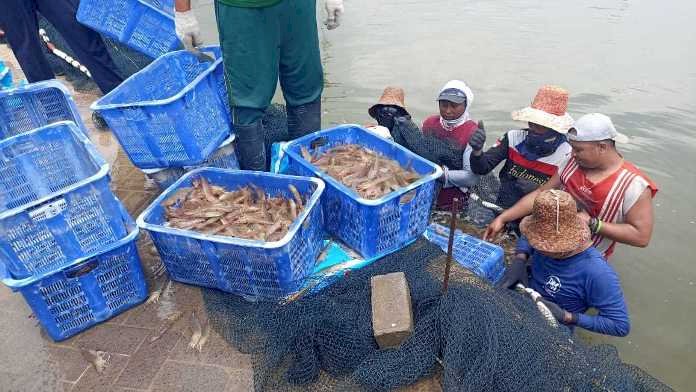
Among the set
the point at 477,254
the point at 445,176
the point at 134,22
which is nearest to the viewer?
the point at 477,254

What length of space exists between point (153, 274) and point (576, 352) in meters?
3.12

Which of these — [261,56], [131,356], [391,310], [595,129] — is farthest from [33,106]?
[595,129]

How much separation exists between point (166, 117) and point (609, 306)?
3669mm

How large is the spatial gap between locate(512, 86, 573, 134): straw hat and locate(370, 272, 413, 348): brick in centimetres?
209

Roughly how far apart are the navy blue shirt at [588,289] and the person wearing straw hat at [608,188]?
305 millimetres

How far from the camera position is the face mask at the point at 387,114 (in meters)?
5.30

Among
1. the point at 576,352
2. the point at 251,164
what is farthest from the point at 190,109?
the point at 576,352

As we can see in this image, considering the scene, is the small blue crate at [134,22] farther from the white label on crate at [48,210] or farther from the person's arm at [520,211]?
the person's arm at [520,211]

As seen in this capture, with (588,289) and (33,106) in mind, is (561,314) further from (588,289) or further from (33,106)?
(33,106)

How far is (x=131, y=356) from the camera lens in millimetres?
3033

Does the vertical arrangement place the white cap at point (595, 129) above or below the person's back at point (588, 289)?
above

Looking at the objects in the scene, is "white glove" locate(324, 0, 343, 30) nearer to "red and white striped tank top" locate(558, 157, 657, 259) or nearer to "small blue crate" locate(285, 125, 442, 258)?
"small blue crate" locate(285, 125, 442, 258)

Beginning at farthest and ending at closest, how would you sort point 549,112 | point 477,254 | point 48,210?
point 549,112, point 477,254, point 48,210

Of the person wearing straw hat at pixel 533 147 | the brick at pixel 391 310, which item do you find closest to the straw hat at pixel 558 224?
the brick at pixel 391 310
